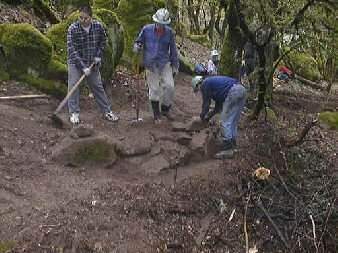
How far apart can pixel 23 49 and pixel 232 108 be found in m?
4.73

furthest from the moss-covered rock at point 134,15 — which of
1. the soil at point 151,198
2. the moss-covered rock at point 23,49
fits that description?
the soil at point 151,198

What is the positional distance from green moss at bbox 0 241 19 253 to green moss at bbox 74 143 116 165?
79.3 inches

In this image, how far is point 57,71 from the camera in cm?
796

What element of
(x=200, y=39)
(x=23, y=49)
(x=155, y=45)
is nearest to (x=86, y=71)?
(x=155, y=45)

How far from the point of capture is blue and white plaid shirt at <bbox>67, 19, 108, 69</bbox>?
247 inches

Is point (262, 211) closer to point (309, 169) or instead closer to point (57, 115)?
point (309, 169)

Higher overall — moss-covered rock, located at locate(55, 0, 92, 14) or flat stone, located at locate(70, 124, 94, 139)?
moss-covered rock, located at locate(55, 0, 92, 14)

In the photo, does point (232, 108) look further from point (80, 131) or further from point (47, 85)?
point (47, 85)

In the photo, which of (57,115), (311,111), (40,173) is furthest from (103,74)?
(311,111)

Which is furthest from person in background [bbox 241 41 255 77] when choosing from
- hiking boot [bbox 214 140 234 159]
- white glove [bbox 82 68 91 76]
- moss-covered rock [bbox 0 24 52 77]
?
white glove [bbox 82 68 91 76]

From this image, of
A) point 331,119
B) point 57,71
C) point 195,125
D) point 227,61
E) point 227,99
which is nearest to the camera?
point 227,99

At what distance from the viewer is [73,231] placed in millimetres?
3992

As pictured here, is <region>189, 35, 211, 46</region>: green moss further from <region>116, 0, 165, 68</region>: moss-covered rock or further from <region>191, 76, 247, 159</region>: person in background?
<region>191, 76, 247, 159</region>: person in background

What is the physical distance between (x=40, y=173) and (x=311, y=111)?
1025cm
